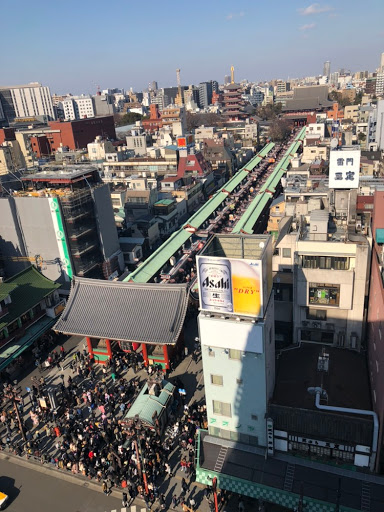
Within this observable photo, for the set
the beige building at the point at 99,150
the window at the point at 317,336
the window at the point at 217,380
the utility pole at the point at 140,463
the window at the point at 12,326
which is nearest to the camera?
the utility pole at the point at 140,463

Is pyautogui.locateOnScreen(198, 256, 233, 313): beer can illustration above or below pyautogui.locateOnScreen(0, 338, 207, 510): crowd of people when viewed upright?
above

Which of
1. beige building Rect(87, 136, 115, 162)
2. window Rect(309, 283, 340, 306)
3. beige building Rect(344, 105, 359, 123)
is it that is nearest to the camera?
window Rect(309, 283, 340, 306)

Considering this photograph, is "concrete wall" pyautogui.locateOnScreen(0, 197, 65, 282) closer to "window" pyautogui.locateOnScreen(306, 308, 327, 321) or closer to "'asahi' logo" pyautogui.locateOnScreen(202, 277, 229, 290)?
"'asahi' logo" pyautogui.locateOnScreen(202, 277, 229, 290)

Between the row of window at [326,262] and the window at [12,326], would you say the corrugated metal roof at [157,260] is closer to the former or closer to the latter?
the window at [12,326]

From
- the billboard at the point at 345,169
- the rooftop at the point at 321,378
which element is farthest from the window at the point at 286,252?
the billboard at the point at 345,169

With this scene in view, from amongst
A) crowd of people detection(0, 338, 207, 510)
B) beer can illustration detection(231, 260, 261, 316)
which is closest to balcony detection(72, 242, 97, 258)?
crowd of people detection(0, 338, 207, 510)

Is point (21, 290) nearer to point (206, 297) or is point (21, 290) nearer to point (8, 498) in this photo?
point (8, 498)

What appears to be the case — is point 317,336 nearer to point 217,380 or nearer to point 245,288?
point 217,380
